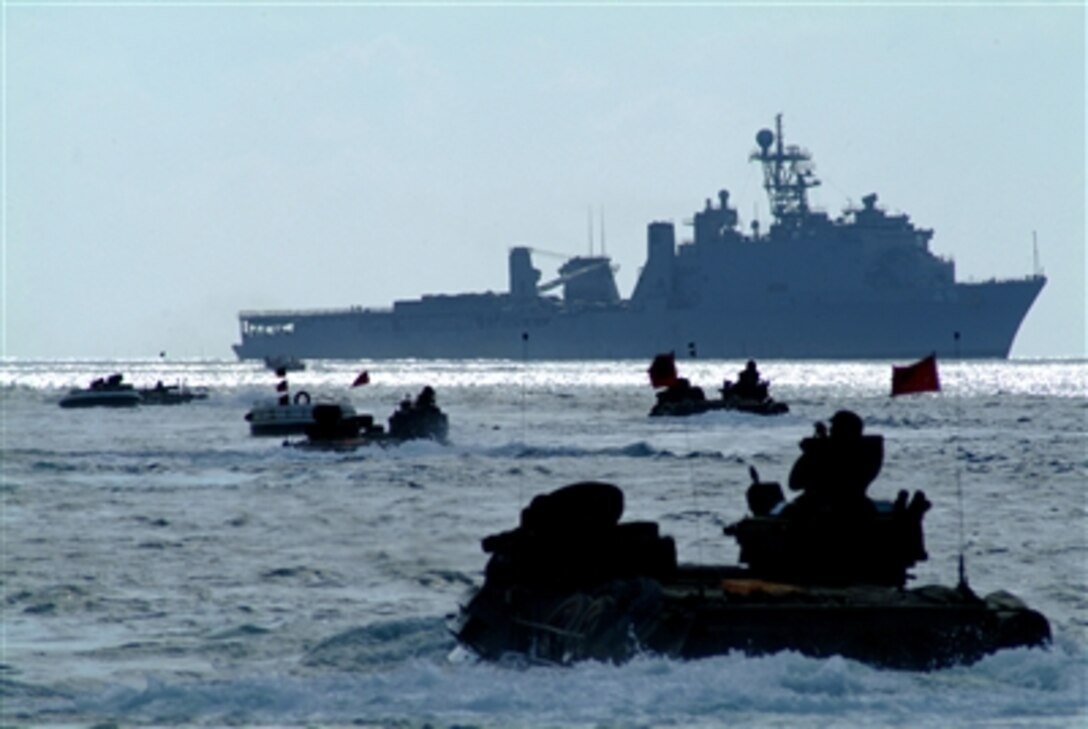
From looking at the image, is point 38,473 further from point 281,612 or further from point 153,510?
point 281,612

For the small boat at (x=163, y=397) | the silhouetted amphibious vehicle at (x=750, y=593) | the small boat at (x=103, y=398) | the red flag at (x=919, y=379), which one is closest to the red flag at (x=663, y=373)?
the red flag at (x=919, y=379)

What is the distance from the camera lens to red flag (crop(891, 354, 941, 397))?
22.8 meters

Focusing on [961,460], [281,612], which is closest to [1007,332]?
[961,460]

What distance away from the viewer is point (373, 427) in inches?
→ 2068

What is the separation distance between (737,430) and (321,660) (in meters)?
44.0

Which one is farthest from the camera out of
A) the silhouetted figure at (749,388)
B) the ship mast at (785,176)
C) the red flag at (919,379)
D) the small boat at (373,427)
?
the ship mast at (785,176)

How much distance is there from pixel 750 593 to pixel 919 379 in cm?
844

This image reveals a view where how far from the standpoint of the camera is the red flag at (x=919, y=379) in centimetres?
2278

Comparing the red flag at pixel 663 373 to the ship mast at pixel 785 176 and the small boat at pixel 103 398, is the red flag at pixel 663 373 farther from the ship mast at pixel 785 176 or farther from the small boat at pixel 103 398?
the ship mast at pixel 785 176

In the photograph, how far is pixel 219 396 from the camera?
112 metres

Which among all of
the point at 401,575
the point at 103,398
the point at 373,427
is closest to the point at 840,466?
the point at 401,575

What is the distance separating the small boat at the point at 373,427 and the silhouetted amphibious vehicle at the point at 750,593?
107 ft

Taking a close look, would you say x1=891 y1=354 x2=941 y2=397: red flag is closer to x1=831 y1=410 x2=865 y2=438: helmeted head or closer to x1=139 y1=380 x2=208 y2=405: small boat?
x1=831 y1=410 x2=865 y2=438: helmeted head

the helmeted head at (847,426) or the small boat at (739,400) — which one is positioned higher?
the helmeted head at (847,426)
